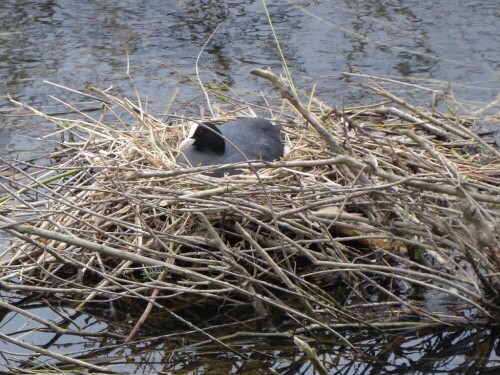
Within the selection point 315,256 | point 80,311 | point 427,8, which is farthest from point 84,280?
point 427,8

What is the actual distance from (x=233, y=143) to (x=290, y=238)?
0.82m

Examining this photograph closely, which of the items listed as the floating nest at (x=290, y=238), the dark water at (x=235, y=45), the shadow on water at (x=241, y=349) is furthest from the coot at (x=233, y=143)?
the dark water at (x=235, y=45)

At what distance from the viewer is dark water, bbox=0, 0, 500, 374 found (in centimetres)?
726

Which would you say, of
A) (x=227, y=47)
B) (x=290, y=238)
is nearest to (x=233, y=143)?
(x=290, y=238)

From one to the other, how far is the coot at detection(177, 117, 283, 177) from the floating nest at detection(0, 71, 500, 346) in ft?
0.48

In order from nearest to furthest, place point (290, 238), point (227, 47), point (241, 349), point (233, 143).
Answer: point (241, 349), point (290, 238), point (233, 143), point (227, 47)

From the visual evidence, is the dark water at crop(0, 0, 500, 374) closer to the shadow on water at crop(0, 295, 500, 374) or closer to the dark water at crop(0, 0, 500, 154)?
the dark water at crop(0, 0, 500, 154)

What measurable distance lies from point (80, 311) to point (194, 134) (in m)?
1.15

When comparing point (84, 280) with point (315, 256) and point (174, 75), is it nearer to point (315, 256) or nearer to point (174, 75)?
point (315, 256)

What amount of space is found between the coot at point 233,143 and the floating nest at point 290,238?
0.48 ft

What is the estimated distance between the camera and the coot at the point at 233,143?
530 centimetres

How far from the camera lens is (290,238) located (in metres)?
4.77

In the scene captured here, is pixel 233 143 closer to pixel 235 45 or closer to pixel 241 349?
pixel 241 349

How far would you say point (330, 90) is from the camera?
722cm
